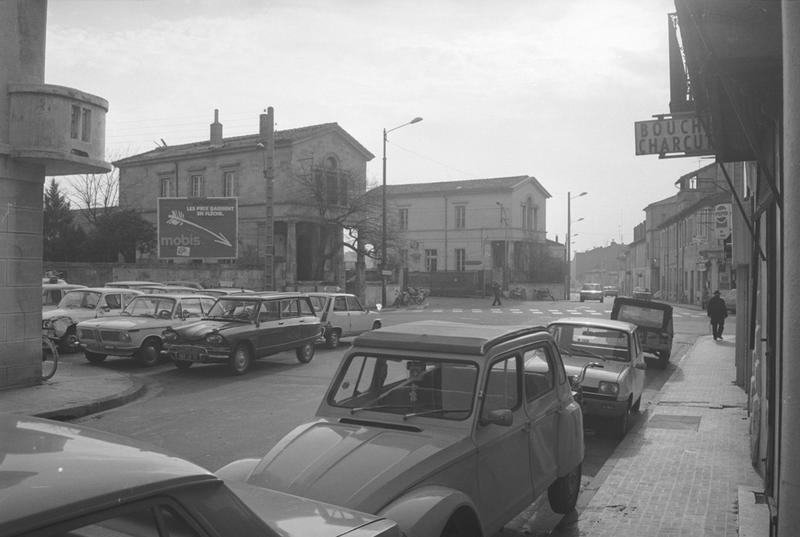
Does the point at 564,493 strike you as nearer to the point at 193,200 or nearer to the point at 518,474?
the point at 518,474

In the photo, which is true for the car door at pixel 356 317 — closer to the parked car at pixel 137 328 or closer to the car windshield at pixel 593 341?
the parked car at pixel 137 328

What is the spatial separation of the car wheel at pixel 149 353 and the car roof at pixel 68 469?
1373cm

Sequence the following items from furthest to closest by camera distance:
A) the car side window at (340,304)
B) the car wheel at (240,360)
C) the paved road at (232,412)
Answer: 1. the car side window at (340,304)
2. the car wheel at (240,360)
3. the paved road at (232,412)

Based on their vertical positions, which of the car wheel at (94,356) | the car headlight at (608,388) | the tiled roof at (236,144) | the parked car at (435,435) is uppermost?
the tiled roof at (236,144)

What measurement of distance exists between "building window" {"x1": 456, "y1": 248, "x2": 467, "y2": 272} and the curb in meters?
60.3

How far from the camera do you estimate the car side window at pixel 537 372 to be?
538cm

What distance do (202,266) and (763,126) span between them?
33433 millimetres

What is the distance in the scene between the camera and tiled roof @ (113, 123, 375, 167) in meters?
41.2

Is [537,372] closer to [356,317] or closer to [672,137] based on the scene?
[672,137]

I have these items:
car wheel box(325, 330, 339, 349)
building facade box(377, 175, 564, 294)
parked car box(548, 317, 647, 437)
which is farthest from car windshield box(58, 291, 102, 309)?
building facade box(377, 175, 564, 294)

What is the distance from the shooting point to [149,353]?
15.6 m

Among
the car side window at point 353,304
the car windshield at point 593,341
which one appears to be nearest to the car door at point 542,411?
the car windshield at point 593,341

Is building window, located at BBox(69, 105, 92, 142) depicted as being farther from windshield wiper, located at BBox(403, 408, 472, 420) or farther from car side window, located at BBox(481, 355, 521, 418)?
car side window, located at BBox(481, 355, 521, 418)

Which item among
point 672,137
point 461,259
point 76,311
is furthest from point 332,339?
point 461,259
